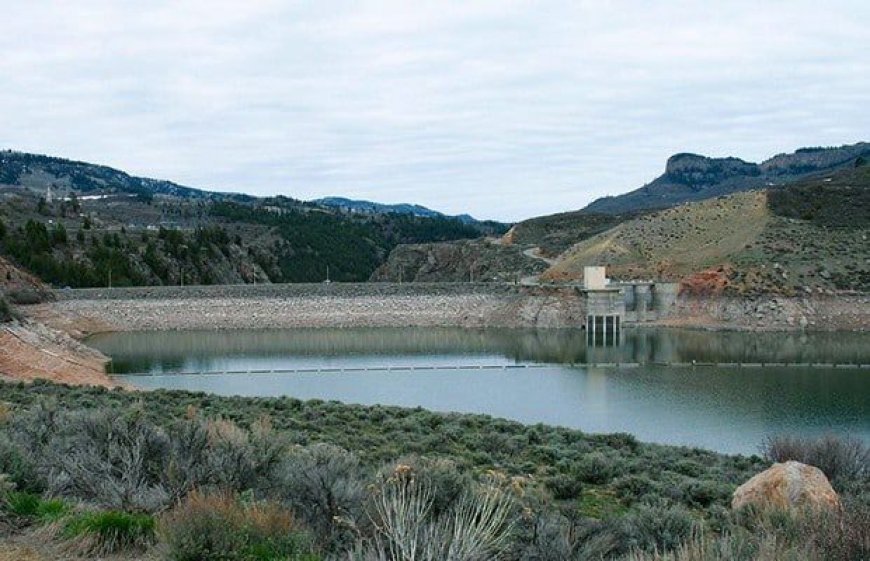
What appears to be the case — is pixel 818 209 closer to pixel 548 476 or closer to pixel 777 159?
pixel 548 476

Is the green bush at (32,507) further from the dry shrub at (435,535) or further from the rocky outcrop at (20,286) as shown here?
the rocky outcrop at (20,286)

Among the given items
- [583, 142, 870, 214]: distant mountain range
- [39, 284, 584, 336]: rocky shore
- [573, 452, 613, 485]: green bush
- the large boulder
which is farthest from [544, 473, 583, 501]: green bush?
[583, 142, 870, 214]: distant mountain range

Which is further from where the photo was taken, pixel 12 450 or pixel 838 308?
pixel 838 308

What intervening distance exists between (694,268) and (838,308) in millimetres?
8704

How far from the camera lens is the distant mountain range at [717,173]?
545ft

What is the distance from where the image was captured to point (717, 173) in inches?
7126

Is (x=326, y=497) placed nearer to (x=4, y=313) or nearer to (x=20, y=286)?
(x=4, y=313)

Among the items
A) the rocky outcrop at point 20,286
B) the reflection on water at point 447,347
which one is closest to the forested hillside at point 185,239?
the rocky outcrop at point 20,286

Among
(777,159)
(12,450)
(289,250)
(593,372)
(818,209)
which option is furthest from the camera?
(777,159)

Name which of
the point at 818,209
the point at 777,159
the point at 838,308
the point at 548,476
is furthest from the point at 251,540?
the point at 777,159

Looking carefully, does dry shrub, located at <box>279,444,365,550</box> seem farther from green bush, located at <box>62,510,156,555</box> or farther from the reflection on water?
the reflection on water

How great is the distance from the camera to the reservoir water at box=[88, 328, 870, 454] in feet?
77.7

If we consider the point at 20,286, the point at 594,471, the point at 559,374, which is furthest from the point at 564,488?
the point at 20,286

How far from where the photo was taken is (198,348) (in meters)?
45.6
